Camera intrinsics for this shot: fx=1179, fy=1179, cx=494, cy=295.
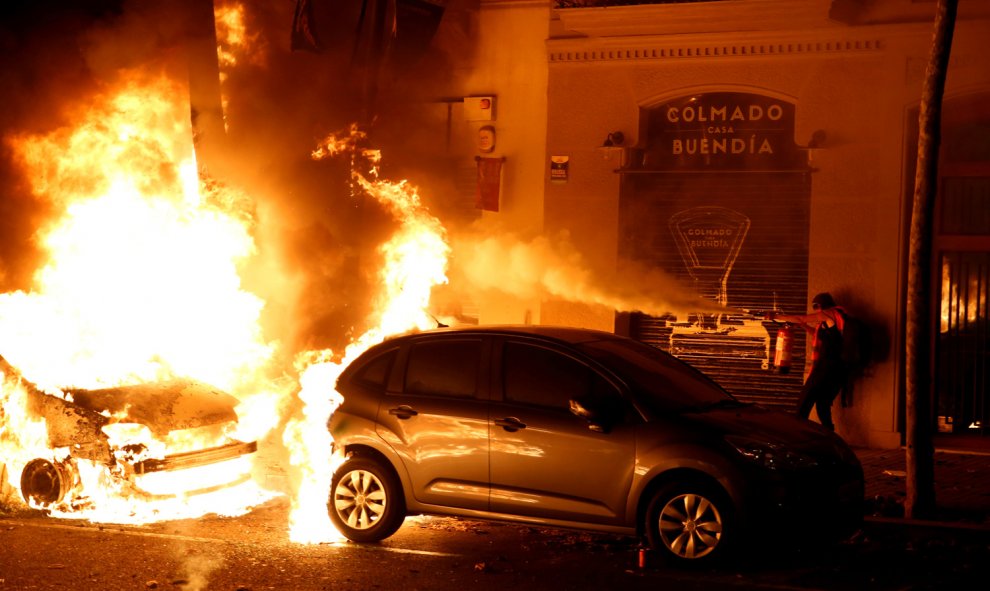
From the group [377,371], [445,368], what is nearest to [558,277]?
[377,371]

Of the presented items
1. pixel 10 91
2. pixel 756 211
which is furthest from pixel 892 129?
pixel 10 91

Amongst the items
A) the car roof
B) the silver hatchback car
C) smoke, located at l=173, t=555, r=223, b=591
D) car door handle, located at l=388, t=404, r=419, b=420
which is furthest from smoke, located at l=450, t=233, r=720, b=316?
smoke, located at l=173, t=555, r=223, b=591

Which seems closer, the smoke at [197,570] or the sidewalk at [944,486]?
the smoke at [197,570]

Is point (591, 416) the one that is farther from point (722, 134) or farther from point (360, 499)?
point (722, 134)

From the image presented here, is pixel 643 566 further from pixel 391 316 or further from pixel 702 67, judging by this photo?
pixel 702 67

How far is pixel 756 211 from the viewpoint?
14.3 metres

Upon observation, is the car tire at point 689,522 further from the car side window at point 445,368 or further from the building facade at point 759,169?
the building facade at point 759,169

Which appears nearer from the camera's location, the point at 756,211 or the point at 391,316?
the point at 391,316

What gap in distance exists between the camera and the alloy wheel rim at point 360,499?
28.2ft

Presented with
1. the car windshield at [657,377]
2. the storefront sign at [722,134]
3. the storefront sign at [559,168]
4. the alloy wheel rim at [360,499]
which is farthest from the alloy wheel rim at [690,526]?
the storefront sign at [559,168]

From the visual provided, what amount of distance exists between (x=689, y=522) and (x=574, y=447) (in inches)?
35.1

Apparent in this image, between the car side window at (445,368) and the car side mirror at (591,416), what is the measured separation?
3.00 ft

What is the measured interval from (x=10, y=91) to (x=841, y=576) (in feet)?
41.4

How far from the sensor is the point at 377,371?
8.94 m
